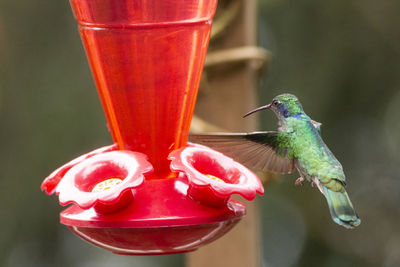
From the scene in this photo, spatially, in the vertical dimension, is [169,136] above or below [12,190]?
above

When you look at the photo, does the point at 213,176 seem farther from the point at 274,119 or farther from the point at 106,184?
the point at 274,119

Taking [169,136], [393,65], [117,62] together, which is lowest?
[393,65]

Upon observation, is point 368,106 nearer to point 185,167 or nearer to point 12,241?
point 12,241

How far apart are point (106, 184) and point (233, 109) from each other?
957 mm

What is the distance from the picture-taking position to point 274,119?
6.17 metres

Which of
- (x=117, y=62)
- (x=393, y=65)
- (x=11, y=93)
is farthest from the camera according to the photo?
(x=11, y=93)

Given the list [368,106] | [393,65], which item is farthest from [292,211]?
[393,65]

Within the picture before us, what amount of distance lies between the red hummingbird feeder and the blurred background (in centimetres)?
384

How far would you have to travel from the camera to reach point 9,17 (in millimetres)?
6539

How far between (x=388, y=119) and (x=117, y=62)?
4556 mm

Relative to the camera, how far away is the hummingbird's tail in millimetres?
2137

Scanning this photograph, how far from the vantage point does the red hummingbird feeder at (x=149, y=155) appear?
1.92m

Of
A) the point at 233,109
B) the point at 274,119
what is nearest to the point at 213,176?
the point at 233,109

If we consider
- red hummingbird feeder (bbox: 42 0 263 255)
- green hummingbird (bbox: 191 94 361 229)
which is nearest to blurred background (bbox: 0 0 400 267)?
green hummingbird (bbox: 191 94 361 229)
